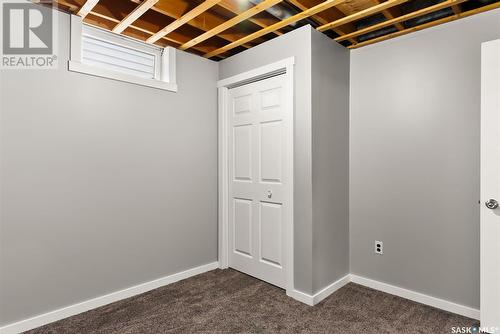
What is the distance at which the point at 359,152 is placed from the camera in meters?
3.00

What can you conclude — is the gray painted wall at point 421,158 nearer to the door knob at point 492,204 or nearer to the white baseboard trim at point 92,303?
the door knob at point 492,204

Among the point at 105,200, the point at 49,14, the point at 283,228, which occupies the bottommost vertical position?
the point at 283,228

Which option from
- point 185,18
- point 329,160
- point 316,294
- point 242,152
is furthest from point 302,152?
point 185,18

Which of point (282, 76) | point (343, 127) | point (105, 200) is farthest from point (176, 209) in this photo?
point (343, 127)

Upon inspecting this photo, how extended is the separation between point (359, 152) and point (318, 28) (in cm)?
130

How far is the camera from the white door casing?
2021 mm

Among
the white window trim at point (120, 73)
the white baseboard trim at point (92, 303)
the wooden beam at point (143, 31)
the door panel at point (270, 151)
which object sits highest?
the wooden beam at point (143, 31)

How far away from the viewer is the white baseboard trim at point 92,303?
2.13 meters

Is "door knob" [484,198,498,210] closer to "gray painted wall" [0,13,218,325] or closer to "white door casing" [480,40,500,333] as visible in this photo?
"white door casing" [480,40,500,333]

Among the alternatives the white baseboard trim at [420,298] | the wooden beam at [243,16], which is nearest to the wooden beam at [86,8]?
the wooden beam at [243,16]

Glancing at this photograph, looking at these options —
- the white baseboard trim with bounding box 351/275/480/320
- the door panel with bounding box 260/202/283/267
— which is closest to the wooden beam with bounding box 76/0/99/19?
the door panel with bounding box 260/202/283/267

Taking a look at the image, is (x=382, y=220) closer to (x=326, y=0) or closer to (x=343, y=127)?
(x=343, y=127)

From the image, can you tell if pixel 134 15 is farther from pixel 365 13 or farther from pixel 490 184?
pixel 490 184

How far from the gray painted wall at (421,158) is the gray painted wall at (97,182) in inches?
67.8
